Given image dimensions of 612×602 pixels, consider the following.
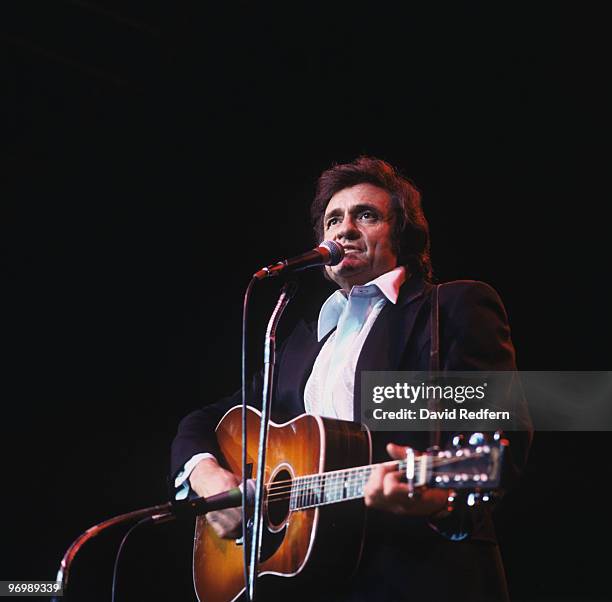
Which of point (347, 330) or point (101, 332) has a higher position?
point (101, 332)

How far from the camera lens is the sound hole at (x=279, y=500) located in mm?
2338

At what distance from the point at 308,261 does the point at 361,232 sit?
1.74ft

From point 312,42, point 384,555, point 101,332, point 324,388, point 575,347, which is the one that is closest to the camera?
point 384,555

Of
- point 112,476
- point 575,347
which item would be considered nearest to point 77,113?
point 112,476

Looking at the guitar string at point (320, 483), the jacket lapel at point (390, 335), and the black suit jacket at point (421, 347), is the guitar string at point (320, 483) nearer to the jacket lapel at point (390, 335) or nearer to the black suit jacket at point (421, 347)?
the black suit jacket at point (421, 347)

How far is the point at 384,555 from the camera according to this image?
7.06ft

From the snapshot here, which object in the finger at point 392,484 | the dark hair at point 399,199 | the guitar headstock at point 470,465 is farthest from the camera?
the dark hair at point 399,199

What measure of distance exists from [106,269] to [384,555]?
2.50m

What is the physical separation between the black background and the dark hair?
0.29 m

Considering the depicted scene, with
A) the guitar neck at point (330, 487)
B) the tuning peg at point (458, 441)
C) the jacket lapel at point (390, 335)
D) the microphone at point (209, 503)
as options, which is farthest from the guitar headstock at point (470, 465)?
the microphone at point (209, 503)

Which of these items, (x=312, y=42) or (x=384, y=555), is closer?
(x=384, y=555)

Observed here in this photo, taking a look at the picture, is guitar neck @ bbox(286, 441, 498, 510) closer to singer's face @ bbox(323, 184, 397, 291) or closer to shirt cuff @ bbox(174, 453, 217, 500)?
shirt cuff @ bbox(174, 453, 217, 500)

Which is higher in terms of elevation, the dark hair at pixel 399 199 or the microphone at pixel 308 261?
the dark hair at pixel 399 199

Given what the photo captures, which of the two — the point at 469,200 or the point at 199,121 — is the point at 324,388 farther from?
the point at 199,121
